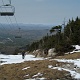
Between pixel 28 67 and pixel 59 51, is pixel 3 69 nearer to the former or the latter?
pixel 28 67

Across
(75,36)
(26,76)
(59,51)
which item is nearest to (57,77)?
(26,76)

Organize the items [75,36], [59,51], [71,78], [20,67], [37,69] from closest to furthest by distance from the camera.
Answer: [71,78] → [37,69] → [20,67] → [59,51] → [75,36]

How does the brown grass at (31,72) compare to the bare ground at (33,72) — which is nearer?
the bare ground at (33,72)

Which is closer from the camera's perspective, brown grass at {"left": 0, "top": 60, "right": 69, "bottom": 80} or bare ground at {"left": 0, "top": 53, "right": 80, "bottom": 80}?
bare ground at {"left": 0, "top": 53, "right": 80, "bottom": 80}

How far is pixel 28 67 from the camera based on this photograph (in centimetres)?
2009

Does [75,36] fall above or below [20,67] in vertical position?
above

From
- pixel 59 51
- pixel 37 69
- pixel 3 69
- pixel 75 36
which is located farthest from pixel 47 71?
pixel 75 36

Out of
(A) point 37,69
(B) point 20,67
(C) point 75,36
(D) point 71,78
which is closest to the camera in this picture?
(D) point 71,78

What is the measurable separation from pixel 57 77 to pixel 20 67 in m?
4.14

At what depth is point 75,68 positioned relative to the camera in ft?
63.6

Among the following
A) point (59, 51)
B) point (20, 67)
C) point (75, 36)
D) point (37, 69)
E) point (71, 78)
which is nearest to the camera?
point (71, 78)

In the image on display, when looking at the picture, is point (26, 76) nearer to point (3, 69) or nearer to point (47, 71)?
point (47, 71)

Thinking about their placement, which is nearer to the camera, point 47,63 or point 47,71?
point 47,71

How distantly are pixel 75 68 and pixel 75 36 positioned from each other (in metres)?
43.2
